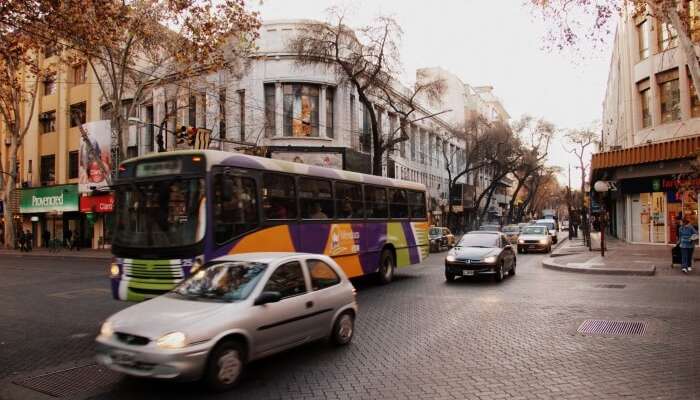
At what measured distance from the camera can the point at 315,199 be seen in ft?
40.4

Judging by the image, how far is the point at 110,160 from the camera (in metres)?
34.4

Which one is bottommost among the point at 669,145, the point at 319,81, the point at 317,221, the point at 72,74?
the point at 317,221

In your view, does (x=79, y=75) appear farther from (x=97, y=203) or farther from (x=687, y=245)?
(x=687, y=245)

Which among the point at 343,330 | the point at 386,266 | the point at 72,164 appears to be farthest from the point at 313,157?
the point at 343,330

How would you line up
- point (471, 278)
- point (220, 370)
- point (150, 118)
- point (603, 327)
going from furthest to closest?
point (150, 118), point (471, 278), point (603, 327), point (220, 370)

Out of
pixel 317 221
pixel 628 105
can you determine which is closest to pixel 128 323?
pixel 317 221

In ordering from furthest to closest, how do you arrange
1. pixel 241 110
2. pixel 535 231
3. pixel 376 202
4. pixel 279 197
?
1. pixel 241 110
2. pixel 535 231
3. pixel 376 202
4. pixel 279 197

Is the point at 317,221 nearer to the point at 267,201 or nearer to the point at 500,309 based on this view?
the point at 267,201

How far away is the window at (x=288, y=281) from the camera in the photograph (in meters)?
6.57

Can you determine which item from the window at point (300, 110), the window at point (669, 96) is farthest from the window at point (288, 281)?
the window at point (300, 110)

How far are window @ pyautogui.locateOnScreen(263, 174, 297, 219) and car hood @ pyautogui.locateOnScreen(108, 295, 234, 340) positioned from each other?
14.9 ft

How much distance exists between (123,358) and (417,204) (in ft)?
42.3

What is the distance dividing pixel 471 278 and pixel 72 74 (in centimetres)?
3929

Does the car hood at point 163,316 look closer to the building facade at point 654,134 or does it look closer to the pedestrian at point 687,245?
the pedestrian at point 687,245
